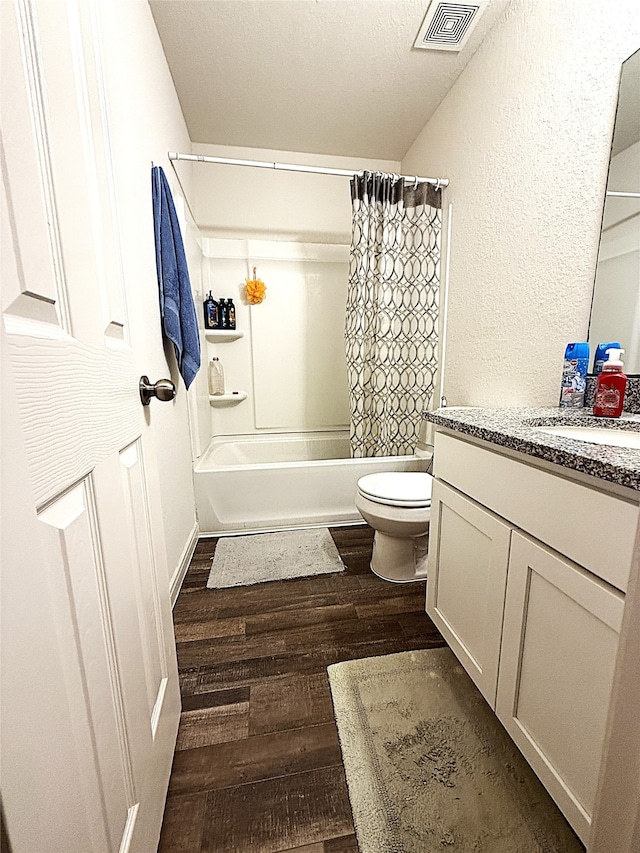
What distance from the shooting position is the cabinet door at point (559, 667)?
64cm

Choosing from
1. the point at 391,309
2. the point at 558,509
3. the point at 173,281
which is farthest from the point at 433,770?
the point at 391,309

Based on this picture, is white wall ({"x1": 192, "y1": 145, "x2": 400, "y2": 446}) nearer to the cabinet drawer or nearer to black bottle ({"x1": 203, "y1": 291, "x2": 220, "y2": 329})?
black bottle ({"x1": 203, "y1": 291, "x2": 220, "y2": 329})

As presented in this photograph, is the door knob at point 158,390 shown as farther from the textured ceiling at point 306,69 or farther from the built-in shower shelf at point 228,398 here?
the built-in shower shelf at point 228,398

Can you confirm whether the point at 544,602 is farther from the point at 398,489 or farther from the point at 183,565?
the point at 183,565

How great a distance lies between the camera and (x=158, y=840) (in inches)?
30.4

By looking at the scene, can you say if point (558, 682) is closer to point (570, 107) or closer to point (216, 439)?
point (570, 107)

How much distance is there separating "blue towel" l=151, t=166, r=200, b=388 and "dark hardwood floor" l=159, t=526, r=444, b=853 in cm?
108

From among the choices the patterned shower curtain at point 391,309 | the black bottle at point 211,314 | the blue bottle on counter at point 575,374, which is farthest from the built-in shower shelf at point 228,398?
the blue bottle on counter at point 575,374

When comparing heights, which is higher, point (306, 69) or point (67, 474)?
point (306, 69)

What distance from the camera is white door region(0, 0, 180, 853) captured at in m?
0.35

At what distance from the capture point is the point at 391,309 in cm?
219

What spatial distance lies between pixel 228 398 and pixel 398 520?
172cm

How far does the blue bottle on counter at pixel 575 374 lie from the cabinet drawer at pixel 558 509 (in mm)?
554

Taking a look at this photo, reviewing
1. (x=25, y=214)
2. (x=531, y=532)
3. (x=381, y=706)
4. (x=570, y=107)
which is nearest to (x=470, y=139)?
(x=570, y=107)
